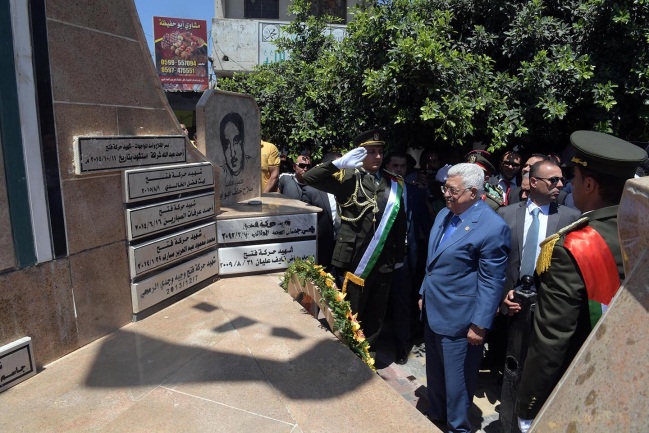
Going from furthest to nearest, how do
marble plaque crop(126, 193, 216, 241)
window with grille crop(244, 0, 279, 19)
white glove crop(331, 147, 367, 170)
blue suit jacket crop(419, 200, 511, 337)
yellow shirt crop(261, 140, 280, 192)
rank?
window with grille crop(244, 0, 279, 19)
yellow shirt crop(261, 140, 280, 192)
white glove crop(331, 147, 367, 170)
marble plaque crop(126, 193, 216, 241)
blue suit jacket crop(419, 200, 511, 337)

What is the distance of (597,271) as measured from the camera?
1848 millimetres

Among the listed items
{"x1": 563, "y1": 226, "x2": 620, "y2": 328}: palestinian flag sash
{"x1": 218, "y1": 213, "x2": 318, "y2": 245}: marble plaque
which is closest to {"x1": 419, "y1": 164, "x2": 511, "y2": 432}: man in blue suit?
{"x1": 563, "y1": 226, "x2": 620, "y2": 328}: palestinian flag sash

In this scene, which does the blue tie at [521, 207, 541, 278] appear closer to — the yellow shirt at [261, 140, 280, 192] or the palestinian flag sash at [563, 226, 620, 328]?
the palestinian flag sash at [563, 226, 620, 328]

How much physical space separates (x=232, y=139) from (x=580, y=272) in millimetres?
3311

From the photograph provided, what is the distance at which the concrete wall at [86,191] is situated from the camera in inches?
96.6

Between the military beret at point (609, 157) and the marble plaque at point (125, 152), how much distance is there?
2596mm

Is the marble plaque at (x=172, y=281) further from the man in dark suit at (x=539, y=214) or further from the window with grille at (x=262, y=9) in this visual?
the window with grille at (x=262, y=9)

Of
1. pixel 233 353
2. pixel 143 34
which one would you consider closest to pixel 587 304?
pixel 233 353

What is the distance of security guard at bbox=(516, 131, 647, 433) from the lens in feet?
6.10

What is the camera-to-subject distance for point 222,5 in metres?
15.4

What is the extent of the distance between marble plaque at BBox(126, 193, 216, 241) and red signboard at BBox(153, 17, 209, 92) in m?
17.2

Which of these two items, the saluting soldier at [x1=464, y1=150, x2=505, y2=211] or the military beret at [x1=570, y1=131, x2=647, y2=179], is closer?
the military beret at [x1=570, y1=131, x2=647, y2=179]

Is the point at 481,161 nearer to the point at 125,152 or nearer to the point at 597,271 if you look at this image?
the point at 597,271

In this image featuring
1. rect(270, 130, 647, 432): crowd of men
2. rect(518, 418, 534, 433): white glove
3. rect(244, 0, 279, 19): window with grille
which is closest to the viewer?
rect(270, 130, 647, 432): crowd of men
